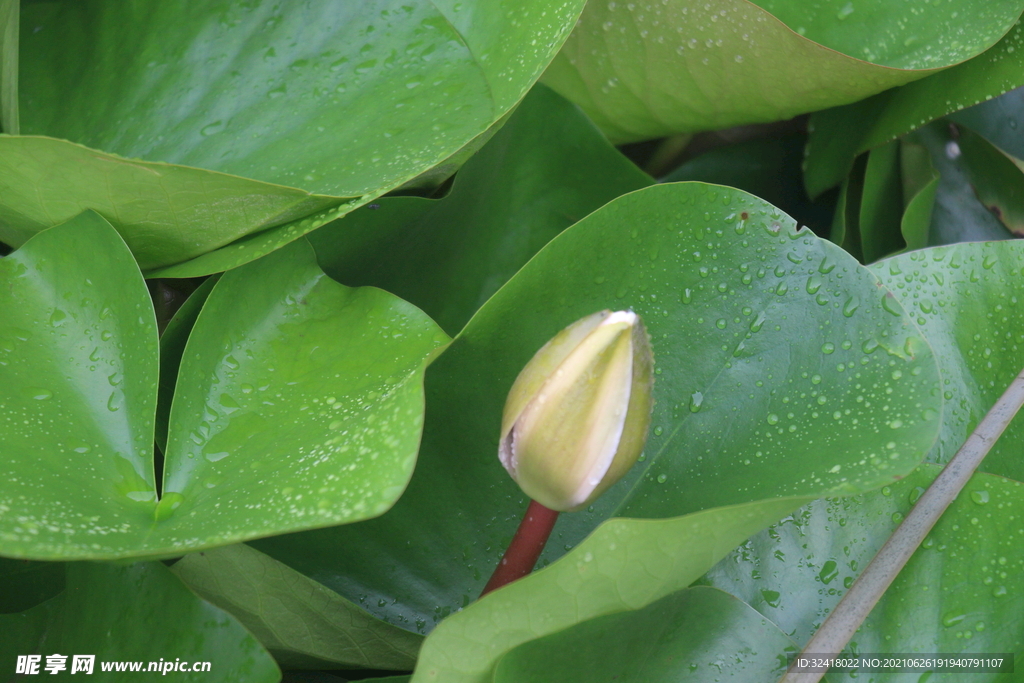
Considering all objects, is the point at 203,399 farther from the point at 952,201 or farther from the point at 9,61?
the point at 952,201

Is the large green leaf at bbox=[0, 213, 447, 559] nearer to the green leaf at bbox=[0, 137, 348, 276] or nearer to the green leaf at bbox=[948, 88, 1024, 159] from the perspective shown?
the green leaf at bbox=[0, 137, 348, 276]

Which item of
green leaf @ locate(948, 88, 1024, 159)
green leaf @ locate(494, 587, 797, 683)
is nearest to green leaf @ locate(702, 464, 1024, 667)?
green leaf @ locate(494, 587, 797, 683)

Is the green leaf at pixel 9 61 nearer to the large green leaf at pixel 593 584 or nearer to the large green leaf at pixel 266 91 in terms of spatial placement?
the large green leaf at pixel 266 91

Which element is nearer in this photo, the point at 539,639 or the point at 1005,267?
the point at 539,639

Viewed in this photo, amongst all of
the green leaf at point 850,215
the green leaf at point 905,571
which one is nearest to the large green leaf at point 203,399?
the green leaf at point 905,571

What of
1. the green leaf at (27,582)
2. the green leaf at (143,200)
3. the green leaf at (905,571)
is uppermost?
the green leaf at (143,200)

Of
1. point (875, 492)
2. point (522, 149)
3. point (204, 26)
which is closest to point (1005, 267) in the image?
point (875, 492)

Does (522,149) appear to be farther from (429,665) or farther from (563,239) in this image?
(429,665)
